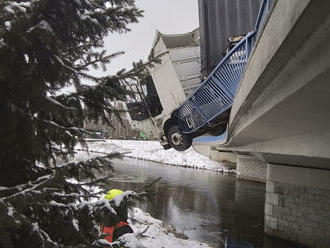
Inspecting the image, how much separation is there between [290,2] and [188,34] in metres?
16.1

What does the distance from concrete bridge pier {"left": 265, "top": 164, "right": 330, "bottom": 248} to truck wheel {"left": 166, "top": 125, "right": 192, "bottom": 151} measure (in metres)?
4.14

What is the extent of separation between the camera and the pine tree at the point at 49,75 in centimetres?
249

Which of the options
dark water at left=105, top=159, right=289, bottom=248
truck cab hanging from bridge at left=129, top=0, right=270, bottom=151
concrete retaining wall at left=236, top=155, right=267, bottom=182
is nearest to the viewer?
truck cab hanging from bridge at left=129, top=0, right=270, bottom=151

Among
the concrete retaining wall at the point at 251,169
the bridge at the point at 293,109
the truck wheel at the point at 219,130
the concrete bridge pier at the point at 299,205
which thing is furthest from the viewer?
the concrete retaining wall at the point at 251,169

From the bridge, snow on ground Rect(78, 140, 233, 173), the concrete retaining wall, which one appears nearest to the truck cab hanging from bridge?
the bridge

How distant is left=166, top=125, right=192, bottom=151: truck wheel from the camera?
1512cm

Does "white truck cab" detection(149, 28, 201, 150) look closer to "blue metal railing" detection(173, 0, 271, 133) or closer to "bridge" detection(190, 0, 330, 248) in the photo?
"blue metal railing" detection(173, 0, 271, 133)

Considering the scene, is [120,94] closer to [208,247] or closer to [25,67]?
[25,67]

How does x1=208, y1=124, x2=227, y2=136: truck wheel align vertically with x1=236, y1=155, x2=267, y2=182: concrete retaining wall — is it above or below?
above

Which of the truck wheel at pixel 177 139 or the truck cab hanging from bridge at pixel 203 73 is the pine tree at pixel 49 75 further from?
the truck wheel at pixel 177 139

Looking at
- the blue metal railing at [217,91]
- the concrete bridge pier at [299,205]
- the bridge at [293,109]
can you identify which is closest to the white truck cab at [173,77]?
the blue metal railing at [217,91]

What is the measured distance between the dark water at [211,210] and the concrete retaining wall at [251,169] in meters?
3.54

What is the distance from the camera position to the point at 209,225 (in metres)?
12.5

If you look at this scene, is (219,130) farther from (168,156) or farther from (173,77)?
(168,156)
